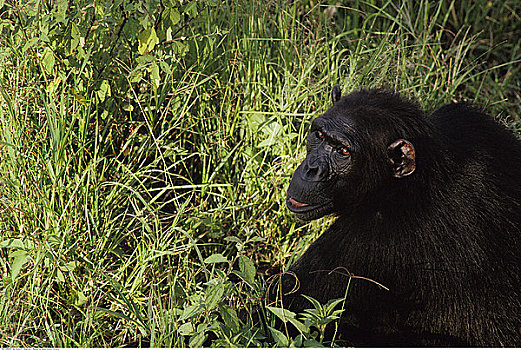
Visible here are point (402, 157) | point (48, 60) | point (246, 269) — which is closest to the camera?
point (246, 269)

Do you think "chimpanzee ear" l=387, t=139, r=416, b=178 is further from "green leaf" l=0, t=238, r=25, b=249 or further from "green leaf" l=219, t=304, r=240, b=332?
"green leaf" l=0, t=238, r=25, b=249

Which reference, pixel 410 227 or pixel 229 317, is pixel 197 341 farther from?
pixel 410 227

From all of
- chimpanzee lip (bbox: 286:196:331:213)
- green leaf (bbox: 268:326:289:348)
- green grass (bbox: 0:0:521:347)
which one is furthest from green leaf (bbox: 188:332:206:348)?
chimpanzee lip (bbox: 286:196:331:213)

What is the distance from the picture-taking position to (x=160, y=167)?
488cm

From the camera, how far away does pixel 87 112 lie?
4230mm

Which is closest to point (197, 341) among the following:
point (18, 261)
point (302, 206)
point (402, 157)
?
point (302, 206)

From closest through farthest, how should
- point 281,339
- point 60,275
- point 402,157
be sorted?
point 281,339 → point 402,157 → point 60,275

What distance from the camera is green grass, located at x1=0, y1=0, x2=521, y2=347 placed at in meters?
3.78

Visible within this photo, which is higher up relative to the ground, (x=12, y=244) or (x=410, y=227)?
(x=410, y=227)

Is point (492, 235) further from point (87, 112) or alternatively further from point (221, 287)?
point (87, 112)

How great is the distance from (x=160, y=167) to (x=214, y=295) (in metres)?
1.80

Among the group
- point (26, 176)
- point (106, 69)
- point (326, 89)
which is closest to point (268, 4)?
point (326, 89)

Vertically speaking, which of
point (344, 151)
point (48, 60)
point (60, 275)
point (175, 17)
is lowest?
point (60, 275)

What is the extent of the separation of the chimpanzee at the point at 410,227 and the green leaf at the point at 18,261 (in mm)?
1466
